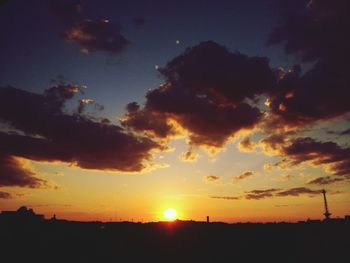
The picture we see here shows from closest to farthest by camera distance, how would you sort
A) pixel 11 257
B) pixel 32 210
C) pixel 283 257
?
pixel 11 257 → pixel 283 257 → pixel 32 210

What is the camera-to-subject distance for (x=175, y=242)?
31.0 metres

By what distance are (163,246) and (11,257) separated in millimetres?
12983

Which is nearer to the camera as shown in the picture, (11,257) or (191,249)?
(11,257)

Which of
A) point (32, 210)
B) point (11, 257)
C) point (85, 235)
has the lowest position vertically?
point (11, 257)

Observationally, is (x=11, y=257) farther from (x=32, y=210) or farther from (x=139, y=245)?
(x=32, y=210)

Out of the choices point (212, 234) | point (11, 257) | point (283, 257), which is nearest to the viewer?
point (11, 257)

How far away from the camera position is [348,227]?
109 feet

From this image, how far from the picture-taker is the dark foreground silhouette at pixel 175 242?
2830 centimetres

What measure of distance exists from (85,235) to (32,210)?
14.2 m

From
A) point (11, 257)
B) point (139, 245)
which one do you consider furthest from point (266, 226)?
point (11, 257)

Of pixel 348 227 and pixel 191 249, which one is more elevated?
pixel 348 227

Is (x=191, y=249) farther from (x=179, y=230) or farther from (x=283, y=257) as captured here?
(x=283, y=257)

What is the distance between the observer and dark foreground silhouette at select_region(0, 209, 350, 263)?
92.8 feet

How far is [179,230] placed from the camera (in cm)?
3278
